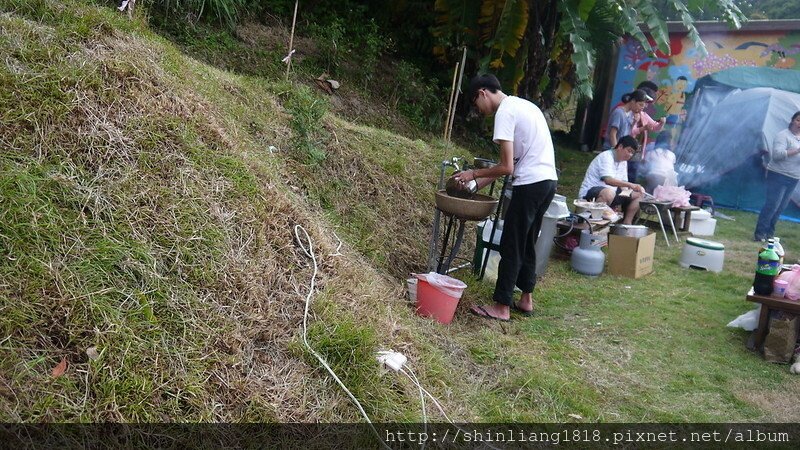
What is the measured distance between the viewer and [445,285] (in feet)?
16.3

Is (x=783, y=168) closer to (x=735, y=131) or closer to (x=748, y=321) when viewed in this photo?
(x=735, y=131)

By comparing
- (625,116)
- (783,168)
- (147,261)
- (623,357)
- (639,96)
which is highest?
(639,96)

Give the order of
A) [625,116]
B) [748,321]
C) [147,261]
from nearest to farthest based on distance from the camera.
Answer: [147,261] → [748,321] → [625,116]

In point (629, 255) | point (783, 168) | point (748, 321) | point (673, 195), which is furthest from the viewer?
point (673, 195)

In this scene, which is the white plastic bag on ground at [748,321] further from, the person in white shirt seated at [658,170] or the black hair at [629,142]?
the person in white shirt seated at [658,170]

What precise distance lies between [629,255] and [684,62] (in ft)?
21.4

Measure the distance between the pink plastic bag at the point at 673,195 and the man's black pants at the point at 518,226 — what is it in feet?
15.2

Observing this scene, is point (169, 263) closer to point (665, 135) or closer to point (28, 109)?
point (28, 109)

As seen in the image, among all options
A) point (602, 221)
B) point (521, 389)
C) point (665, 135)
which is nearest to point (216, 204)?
point (521, 389)

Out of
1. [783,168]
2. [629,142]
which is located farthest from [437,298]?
[783,168]

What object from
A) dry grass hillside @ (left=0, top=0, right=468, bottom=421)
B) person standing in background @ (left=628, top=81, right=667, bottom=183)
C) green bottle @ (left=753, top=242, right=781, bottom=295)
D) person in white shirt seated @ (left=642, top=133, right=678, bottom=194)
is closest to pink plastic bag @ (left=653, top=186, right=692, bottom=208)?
person in white shirt seated @ (left=642, top=133, right=678, bottom=194)

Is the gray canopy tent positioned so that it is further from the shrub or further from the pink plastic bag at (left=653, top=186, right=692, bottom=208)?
the shrub

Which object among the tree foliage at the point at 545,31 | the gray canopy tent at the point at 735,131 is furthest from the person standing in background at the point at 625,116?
the gray canopy tent at the point at 735,131

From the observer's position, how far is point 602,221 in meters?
7.66
